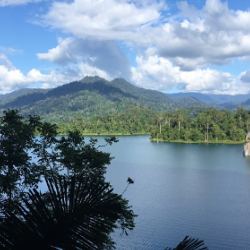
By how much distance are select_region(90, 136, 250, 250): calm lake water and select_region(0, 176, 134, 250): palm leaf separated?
13.9m

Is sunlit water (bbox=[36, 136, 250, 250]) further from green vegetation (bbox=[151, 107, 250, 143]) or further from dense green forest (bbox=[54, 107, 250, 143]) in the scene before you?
dense green forest (bbox=[54, 107, 250, 143])

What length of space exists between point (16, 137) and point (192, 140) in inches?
2573

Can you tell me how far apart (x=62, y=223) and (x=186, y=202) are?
20.9 metres

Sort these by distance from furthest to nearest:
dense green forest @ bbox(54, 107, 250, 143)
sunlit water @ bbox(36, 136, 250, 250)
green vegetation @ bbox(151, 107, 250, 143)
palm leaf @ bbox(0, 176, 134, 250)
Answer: dense green forest @ bbox(54, 107, 250, 143)
green vegetation @ bbox(151, 107, 250, 143)
sunlit water @ bbox(36, 136, 250, 250)
palm leaf @ bbox(0, 176, 134, 250)

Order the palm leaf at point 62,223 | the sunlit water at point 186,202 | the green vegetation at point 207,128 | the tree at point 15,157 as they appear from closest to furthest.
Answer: the palm leaf at point 62,223
the tree at point 15,157
the sunlit water at point 186,202
the green vegetation at point 207,128

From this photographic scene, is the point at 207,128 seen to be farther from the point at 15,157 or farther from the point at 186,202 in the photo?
the point at 15,157

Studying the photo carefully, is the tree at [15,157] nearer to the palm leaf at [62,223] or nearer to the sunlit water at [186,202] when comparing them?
the palm leaf at [62,223]

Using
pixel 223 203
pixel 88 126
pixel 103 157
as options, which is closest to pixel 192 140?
pixel 88 126

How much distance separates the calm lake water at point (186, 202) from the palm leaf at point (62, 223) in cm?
1393

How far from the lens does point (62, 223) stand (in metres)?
1.23

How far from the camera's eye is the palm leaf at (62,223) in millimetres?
1145

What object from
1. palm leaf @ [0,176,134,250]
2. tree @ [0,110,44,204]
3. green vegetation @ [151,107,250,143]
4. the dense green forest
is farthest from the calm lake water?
the dense green forest

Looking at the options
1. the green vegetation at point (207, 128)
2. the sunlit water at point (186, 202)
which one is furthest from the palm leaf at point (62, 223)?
the green vegetation at point (207, 128)

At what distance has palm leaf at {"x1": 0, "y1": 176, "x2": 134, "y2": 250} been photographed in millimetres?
1145
